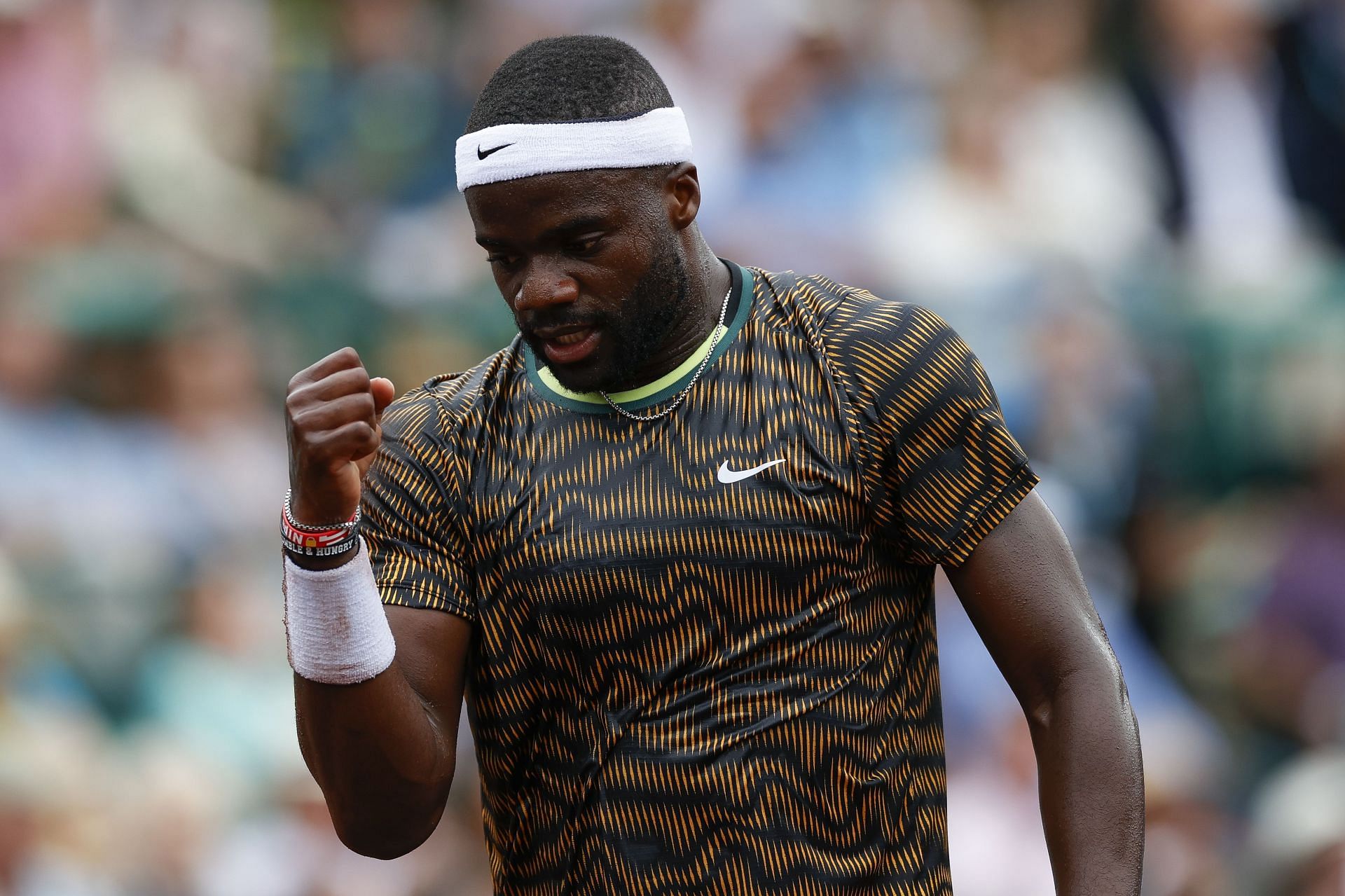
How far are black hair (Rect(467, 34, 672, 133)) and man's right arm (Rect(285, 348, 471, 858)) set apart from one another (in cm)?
52

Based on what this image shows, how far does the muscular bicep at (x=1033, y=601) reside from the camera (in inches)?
113

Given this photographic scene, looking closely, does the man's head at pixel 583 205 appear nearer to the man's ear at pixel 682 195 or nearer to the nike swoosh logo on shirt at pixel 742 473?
the man's ear at pixel 682 195

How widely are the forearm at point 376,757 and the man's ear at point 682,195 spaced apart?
2.68ft

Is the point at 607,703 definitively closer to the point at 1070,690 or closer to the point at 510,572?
the point at 510,572

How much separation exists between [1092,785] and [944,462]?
522 millimetres

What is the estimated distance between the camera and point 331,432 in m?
2.54

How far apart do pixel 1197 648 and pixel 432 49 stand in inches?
150

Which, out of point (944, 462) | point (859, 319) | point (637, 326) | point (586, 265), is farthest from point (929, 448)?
point (586, 265)

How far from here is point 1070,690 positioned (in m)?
2.85

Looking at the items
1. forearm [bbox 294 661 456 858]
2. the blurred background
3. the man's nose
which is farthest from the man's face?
the blurred background

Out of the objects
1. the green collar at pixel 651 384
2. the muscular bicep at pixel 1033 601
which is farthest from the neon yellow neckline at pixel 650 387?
the muscular bicep at pixel 1033 601

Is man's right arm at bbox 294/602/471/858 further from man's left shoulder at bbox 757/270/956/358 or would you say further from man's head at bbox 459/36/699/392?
man's left shoulder at bbox 757/270/956/358

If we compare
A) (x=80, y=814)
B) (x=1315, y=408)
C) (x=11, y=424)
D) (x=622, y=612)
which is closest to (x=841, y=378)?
(x=622, y=612)

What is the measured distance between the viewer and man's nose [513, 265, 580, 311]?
2.79 m
